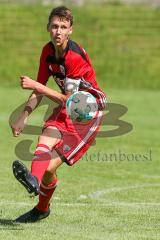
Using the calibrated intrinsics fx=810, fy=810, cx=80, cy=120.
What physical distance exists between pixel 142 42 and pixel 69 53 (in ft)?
81.1

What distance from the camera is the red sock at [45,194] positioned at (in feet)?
26.2

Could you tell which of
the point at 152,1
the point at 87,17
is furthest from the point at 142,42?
the point at 152,1

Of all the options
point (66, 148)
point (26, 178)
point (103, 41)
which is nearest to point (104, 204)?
point (66, 148)

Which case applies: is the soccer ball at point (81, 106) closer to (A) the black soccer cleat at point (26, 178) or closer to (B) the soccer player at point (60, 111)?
(B) the soccer player at point (60, 111)

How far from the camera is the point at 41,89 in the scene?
7309 mm

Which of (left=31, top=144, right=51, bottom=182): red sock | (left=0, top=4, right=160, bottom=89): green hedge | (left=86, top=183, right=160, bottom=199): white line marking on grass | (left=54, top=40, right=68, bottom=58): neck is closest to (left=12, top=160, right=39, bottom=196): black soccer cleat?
(left=31, top=144, right=51, bottom=182): red sock

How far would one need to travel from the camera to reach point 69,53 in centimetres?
765

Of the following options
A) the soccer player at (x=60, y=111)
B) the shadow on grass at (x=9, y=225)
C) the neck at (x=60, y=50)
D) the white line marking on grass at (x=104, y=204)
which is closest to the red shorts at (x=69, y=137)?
the soccer player at (x=60, y=111)

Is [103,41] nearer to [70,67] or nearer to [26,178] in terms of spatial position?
[70,67]

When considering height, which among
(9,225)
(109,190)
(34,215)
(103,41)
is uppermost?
(9,225)

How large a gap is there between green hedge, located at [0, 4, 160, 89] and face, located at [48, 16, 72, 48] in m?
20.5

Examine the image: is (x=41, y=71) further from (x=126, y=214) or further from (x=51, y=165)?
(x=126, y=214)

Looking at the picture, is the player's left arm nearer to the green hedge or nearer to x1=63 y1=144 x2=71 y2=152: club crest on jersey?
x1=63 y1=144 x2=71 y2=152: club crest on jersey

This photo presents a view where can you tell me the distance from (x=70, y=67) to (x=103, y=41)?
2408 centimetres
